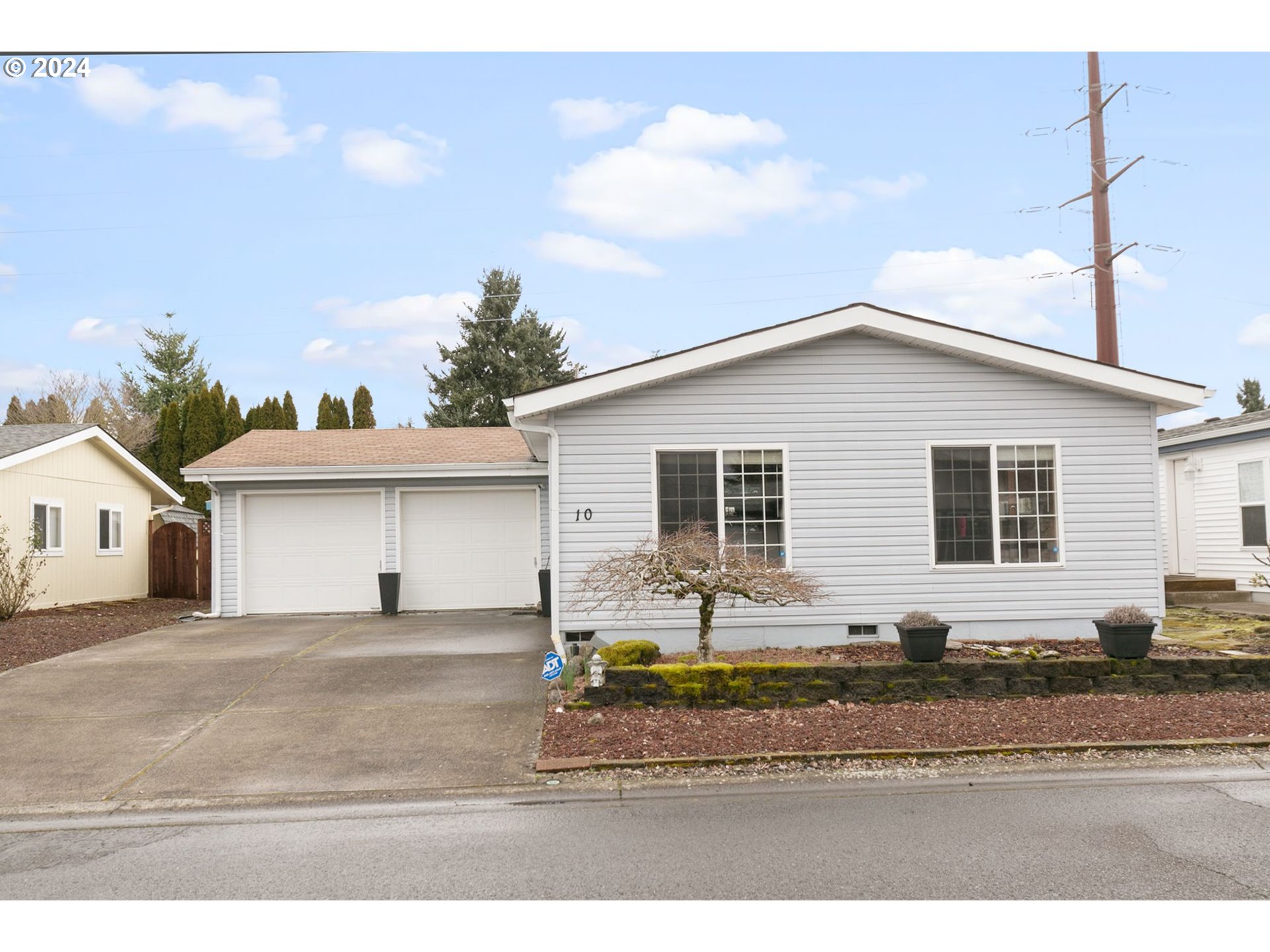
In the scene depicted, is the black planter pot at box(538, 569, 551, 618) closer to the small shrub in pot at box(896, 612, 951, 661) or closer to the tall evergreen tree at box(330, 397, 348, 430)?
the small shrub in pot at box(896, 612, 951, 661)

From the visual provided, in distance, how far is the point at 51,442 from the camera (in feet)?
57.3

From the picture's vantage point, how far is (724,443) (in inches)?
424

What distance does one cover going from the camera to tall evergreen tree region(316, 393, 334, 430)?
3189 cm

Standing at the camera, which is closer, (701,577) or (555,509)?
(701,577)

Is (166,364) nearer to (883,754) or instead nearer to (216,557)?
(216,557)

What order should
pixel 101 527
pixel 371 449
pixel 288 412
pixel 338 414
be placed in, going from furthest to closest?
1. pixel 338 414
2. pixel 288 412
3. pixel 101 527
4. pixel 371 449

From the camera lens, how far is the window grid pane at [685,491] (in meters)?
10.7

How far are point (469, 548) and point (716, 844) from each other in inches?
450

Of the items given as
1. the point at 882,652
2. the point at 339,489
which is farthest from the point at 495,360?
the point at 882,652

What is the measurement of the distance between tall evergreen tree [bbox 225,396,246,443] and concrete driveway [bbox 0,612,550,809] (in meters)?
17.9

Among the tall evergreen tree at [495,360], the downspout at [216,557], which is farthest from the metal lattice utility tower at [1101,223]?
the tall evergreen tree at [495,360]

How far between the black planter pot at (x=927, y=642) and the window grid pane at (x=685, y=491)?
2725mm

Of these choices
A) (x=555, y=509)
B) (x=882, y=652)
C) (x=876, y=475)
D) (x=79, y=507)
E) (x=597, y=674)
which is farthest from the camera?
(x=79, y=507)

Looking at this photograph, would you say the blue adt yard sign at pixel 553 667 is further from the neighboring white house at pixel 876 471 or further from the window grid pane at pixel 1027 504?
the window grid pane at pixel 1027 504
